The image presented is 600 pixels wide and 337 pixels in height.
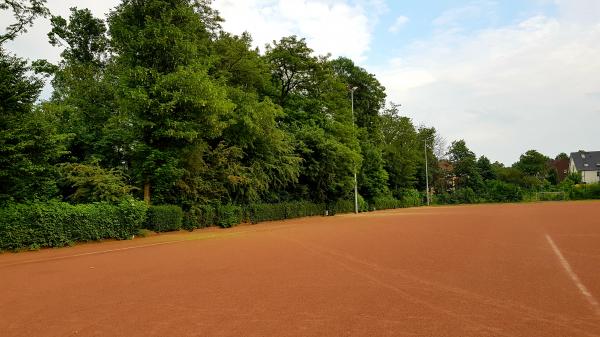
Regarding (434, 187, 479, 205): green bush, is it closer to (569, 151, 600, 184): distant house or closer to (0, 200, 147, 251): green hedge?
(569, 151, 600, 184): distant house

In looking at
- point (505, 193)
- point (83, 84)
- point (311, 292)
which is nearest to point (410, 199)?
point (505, 193)

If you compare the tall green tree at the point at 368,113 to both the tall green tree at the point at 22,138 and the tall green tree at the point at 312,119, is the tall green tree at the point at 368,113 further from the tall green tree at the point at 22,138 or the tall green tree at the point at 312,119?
the tall green tree at the point at 22,138

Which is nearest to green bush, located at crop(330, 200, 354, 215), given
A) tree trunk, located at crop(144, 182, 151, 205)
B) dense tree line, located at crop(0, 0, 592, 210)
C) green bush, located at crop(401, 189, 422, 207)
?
dense tree line, located at crop(0, 0, 592, 210)

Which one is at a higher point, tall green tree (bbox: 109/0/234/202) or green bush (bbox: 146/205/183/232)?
tall green tree (bbox: 109/0/234/202)

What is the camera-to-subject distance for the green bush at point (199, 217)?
24672 millimetres

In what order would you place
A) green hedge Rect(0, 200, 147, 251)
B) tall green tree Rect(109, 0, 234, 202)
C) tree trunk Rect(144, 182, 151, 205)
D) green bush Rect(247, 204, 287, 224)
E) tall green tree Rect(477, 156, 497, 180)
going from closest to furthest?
green hedge Rect(0, 200, 147, 251) → tall green tree Rect(109, 0, 234, 202) → tree trunk Rect(144, 182, 151, 205) → green bush Rect(247, 204, 287, 224) → tall green tree Rect(477, 156, 497, 180)

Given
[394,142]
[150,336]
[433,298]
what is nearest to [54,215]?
[150,336]

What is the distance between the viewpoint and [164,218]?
22.5 meters

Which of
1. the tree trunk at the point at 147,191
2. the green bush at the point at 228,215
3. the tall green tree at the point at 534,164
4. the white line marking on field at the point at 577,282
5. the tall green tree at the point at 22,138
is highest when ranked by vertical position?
A: the tall green tree at the point at 534,164

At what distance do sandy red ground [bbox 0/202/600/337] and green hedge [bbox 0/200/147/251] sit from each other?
1.30 m

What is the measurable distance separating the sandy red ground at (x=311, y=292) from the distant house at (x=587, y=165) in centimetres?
10570

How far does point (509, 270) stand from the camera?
956 centimetres

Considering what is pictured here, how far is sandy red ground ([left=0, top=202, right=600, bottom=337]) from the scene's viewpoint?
5664mm

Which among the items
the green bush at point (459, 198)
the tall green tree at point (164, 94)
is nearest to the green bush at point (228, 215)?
the tall green tree at point (164, 94)
